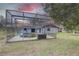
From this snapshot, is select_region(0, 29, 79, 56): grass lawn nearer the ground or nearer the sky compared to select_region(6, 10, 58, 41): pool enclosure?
nearer the ground

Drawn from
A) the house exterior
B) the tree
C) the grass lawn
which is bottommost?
the grass lawn

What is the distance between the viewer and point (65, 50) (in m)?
3.13

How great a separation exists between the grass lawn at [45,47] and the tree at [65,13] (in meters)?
0.10

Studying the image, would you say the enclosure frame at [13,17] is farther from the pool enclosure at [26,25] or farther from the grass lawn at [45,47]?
the grass lawn at [45,47]

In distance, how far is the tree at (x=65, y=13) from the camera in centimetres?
312

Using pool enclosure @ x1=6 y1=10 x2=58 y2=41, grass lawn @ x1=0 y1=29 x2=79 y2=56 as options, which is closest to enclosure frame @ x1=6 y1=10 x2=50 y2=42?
pool enclosure @ x1=6 y1=10 x2=58 y2=41

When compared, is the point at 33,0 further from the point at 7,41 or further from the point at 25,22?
the point at 7,41

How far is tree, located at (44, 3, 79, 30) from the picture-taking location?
3121 millimetres

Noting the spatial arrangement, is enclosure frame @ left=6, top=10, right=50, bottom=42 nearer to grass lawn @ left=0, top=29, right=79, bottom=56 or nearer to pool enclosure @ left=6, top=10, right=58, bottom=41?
pool enclosure @ left=6, top=10, right=58, bottom=41

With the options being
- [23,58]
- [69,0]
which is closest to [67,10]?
[69,0]

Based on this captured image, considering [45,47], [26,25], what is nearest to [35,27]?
[26,25]

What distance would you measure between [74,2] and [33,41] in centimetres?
49

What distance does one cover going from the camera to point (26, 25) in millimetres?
3137

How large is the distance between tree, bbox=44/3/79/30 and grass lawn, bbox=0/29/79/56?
10 centimetres
